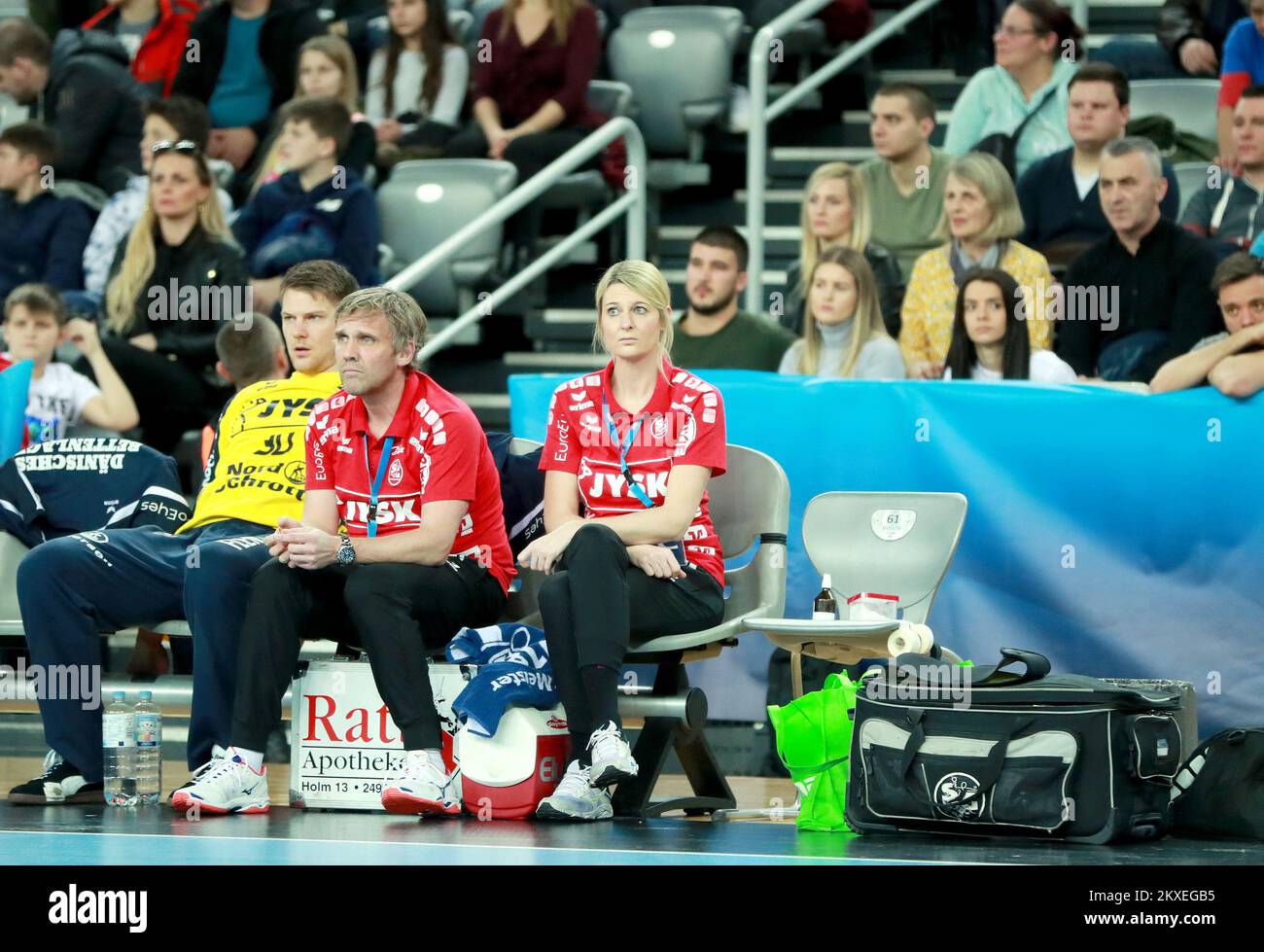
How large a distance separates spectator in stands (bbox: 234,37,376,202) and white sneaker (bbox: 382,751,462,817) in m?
4.02

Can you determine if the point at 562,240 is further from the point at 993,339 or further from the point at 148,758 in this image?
the point at 148,758

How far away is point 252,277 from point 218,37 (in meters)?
2.01

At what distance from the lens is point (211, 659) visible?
505cm

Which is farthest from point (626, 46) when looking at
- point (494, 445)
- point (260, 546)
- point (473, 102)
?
point (260, 546)

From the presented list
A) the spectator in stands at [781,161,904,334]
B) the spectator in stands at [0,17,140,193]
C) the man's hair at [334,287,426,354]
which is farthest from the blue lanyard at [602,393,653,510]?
the spectator in stands at [0,17,140,193]

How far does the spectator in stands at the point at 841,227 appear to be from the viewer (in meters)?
7.18

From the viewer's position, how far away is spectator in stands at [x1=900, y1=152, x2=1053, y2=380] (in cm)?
678

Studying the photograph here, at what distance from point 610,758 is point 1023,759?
956mm

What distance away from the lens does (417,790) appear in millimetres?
4801

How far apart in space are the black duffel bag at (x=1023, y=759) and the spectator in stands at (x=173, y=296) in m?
Answer: 3.65

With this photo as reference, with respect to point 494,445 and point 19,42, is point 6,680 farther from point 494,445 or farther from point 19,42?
point 19,42

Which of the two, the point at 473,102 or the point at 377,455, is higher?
the point at 473,102

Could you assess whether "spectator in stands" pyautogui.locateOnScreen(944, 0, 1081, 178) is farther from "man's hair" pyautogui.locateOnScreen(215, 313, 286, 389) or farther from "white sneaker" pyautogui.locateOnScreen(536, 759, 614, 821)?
"white sneaker" pyautogui.locateOnScreen(536, 759, 614, 821)

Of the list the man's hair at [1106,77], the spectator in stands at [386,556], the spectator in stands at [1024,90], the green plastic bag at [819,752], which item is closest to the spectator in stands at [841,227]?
the spectator in stands at [1024,90]
